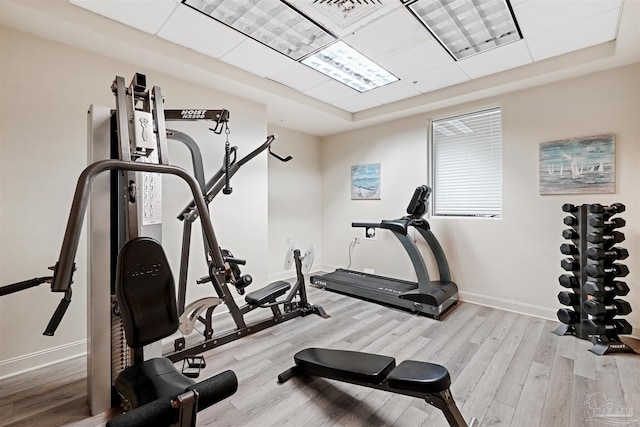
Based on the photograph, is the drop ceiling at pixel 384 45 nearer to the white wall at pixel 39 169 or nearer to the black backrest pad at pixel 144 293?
the white wall at pixel 39 169

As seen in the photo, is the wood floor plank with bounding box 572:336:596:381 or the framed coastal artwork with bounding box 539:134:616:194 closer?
the wood floor plank with bounding box 572:336:596:381

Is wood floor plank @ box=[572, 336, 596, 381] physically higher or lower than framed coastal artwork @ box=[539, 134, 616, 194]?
lower

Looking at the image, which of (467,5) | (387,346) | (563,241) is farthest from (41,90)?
(563,241)

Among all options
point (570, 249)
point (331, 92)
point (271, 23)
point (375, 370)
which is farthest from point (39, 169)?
point (570, 249)

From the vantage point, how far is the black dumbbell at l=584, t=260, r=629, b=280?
261 cm

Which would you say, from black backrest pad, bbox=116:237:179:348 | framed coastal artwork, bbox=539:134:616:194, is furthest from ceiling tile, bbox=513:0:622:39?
black backrest pad, bbox=116:237:179:348

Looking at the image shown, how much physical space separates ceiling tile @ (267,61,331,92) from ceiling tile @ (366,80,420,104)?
78 cm

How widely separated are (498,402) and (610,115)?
3.06 meters

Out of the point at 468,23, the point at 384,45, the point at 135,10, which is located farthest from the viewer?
the point at 384,45

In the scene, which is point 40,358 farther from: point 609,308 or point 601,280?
point 609,308

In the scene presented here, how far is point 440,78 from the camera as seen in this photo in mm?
3545

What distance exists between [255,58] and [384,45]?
4.33ft

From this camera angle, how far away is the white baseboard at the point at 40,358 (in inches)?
88.7

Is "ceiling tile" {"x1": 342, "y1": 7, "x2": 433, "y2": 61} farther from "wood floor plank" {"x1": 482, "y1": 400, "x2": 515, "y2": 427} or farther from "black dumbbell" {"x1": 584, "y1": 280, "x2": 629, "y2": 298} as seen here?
"wood floor plank" {"x1": 482, "y1": 400, "x2": 515, "y2": 427}
